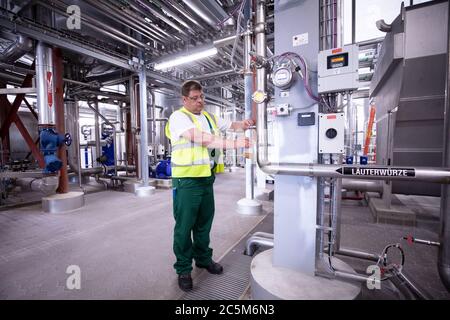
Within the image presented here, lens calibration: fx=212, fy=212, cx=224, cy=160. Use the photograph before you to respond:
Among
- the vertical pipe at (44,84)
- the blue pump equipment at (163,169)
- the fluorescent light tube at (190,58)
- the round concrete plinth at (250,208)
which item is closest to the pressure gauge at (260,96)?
the round concrete plinth at (250,208)

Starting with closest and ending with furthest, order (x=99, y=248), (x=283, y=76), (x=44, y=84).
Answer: (x=283, y=76) → (x=99, y=248) → (x=44, y=84)

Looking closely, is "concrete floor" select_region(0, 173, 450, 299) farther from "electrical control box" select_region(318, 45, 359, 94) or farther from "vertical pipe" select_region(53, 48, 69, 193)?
"electrical control box" select_region(318, 45, 359, 94)

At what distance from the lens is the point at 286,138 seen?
4.82 feet

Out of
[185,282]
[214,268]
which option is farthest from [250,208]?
[185,282]

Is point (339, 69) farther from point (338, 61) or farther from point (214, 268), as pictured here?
point (214, 268)

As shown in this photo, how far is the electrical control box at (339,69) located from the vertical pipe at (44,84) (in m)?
4.23

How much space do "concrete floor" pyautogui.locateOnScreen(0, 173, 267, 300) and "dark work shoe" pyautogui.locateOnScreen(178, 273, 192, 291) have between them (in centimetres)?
6

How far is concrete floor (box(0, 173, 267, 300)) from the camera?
167 centimetres

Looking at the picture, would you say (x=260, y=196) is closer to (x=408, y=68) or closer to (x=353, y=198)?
(x=353, y=198)

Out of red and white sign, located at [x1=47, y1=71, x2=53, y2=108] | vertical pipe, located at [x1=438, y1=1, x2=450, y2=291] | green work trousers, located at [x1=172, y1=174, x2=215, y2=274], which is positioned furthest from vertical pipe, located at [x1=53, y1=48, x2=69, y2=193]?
vertical pipe, located at [x1=438, y1=1, x2=450, y2=291]

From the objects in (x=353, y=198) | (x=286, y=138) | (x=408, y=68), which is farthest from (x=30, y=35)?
(x=353, y=198)

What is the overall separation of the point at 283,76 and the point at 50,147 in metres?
3.93

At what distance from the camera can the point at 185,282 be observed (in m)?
1.61

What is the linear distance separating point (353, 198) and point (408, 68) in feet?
7.74
